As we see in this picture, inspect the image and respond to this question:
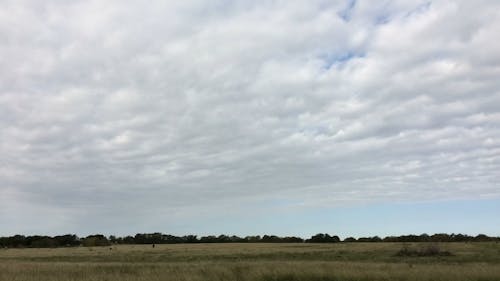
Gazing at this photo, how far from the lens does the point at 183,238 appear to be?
149 meters

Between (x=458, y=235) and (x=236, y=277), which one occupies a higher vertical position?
(x=458, y=235)

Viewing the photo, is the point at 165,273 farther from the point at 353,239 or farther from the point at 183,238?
the point at 183,238

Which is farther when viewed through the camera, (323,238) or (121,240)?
(121,240)

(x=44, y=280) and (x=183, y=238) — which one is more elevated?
(x=183, y=238)

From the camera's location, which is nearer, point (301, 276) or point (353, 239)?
point (301, 276)

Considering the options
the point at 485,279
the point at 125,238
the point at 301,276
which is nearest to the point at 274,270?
the point at 301,276

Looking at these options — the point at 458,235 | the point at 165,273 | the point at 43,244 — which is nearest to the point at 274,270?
the point at 165,273

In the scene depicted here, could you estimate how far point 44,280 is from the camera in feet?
70.8

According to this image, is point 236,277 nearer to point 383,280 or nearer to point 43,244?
point 383,280

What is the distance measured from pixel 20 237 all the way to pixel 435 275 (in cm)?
15327

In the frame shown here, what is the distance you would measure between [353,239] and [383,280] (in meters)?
107

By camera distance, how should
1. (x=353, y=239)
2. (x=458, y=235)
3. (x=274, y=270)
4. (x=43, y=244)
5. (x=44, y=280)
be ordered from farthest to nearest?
(x=43, y=244) < (x=353, y=239) < (x=458, y=235) < (x=274, y=270) < (x=44, y=280)

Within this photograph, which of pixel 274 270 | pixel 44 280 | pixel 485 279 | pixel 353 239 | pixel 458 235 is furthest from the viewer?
pixel 353 239

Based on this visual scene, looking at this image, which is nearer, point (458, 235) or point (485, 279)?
point (485, 279)
